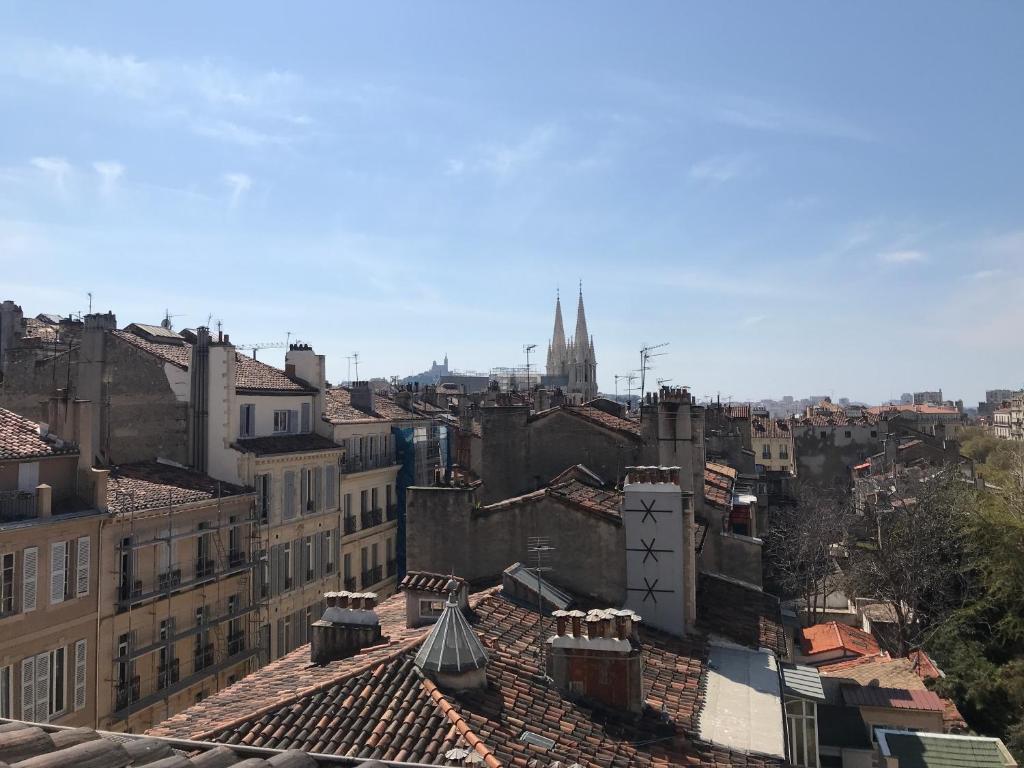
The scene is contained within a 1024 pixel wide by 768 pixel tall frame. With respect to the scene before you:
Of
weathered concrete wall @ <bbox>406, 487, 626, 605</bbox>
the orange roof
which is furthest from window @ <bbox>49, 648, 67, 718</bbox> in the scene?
the orange roof

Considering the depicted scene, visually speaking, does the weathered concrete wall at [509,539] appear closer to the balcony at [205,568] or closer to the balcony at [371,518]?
the balcony at [205,568]

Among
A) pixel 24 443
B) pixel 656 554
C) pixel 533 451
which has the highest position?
pixel 24 443

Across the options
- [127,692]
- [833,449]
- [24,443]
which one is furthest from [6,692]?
[833,449]

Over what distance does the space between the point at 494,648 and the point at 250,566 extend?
14635 mm

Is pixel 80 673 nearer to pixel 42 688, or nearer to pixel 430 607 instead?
pixel 42 688

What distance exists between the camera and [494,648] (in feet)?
42.6

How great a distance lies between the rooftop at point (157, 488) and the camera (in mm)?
20656

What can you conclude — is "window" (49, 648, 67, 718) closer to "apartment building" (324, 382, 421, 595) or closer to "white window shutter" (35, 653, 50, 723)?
"white window shutter" (35, 653, 50, 723)

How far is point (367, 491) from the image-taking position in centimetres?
3472

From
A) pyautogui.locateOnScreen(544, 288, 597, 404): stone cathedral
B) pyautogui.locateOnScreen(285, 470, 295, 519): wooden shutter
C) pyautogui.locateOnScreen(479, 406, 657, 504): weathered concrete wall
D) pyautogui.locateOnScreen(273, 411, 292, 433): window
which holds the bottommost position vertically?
pyautogui.locateOnScreen(285, 470, 295, 519): wooden shutter

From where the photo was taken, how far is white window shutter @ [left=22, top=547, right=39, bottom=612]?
16.7m

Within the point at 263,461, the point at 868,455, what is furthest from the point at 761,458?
the point at 263,461

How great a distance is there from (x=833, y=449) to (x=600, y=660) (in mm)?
68017

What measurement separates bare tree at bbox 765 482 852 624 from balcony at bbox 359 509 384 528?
17746 millimetres
